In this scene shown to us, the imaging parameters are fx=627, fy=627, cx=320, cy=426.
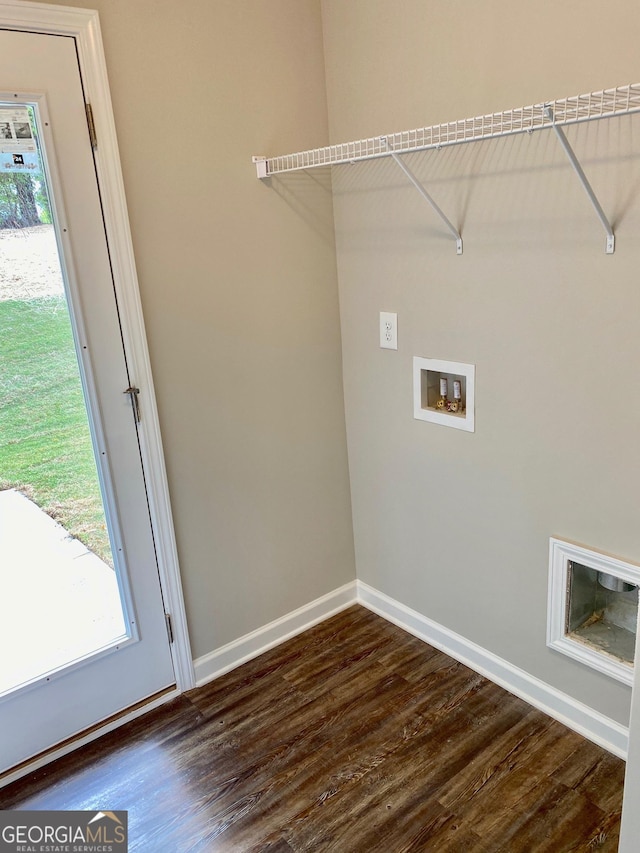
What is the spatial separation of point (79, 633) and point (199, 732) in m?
0.54

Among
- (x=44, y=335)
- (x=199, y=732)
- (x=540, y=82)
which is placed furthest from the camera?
(x=199, y=732)

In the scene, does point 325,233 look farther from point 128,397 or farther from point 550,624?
point 550,624

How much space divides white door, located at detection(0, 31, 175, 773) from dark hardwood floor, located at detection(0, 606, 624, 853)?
16cm

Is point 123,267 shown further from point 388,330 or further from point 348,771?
point 348,771

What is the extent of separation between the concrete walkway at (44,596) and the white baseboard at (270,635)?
43 centimetres

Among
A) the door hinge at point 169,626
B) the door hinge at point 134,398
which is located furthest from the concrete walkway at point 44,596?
the door hinge at point 134,398

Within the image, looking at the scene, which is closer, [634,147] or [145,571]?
[634,147]

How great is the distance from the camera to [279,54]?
2.19 meters

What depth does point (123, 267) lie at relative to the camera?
1960mm

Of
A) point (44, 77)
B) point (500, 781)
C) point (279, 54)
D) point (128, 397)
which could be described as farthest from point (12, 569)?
point (279, 54)

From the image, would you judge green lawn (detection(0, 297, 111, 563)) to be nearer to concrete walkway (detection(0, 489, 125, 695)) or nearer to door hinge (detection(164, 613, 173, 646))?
concrete walkway (detection(0, 489, 125, 695))

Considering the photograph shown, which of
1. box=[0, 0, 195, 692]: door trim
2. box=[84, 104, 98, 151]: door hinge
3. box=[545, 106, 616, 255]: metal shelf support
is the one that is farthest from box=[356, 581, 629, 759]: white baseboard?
box=[84, 104, 98, 151]: door hinge

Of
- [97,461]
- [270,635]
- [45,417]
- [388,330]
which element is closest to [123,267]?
[45,417]

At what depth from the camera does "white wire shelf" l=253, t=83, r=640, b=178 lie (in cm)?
144
